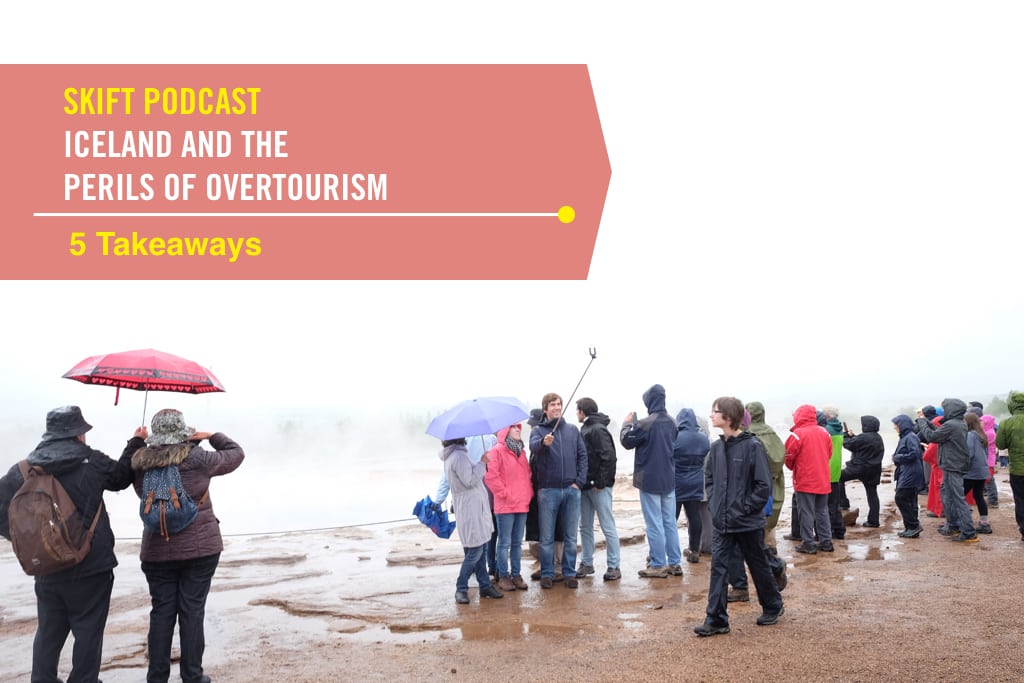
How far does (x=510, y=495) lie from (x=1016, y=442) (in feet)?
19.7

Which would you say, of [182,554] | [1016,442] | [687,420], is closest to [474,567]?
[182,554]

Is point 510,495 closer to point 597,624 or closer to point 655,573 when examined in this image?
point 597,624

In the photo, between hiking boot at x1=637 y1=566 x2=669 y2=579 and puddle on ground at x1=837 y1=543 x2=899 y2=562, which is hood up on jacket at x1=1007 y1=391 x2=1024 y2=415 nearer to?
puddle on ground at x1=837 y1=543 x2=899 y2=562

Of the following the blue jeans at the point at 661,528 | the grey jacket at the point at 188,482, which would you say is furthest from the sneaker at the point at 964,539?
the grey jacket at the point at 188,482

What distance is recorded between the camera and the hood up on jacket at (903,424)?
992 cm

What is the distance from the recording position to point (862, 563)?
769 centimetres

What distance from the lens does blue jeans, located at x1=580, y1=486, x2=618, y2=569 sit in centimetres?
746

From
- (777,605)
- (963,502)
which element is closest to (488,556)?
(777,605)

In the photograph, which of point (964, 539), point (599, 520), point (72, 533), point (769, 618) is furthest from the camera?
point (964, 539)

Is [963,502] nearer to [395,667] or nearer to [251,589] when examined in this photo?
[395,667]

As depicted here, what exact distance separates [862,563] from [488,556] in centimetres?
407

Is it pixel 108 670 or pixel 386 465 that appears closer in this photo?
pixel 108 670

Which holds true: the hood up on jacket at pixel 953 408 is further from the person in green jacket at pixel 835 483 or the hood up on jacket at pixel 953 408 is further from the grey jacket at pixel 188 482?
the grey jacket at pixel 188 482

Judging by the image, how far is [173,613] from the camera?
470cm
